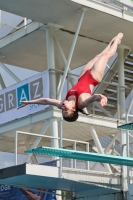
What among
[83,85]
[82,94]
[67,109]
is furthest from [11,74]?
[67,109]

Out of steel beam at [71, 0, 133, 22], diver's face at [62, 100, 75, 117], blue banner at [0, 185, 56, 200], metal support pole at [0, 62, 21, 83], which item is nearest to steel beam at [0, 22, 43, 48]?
metal support pole at [0, 62, 21, 83]

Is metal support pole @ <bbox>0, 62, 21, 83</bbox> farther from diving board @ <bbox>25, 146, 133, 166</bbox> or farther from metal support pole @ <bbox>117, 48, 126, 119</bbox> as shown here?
diving board @ <bbox>25, 146, 133, 166</bbox>

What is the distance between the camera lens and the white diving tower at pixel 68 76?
19.2 meters

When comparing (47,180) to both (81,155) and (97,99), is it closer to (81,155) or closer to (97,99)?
(81,155)

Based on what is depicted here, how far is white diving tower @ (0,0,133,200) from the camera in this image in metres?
19.2

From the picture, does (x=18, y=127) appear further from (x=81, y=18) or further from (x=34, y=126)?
(x=81, y=18)

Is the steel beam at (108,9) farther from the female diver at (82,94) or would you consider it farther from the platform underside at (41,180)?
the female diver at (82,94)

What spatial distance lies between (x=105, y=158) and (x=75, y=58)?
11751mm

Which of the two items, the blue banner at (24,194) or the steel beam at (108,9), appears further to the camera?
the steel beam at (108,9)

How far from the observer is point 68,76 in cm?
2147

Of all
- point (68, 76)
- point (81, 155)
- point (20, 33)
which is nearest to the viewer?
point (81, 155)

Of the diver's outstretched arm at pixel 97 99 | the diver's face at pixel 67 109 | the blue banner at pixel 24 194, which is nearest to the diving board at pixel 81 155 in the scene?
the diver's face at pixel 67 109

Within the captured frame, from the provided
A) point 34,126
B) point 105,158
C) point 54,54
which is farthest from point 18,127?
point 105,158

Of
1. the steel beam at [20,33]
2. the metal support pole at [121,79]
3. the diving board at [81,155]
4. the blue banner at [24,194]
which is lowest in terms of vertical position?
the blue banner at [24,194]
